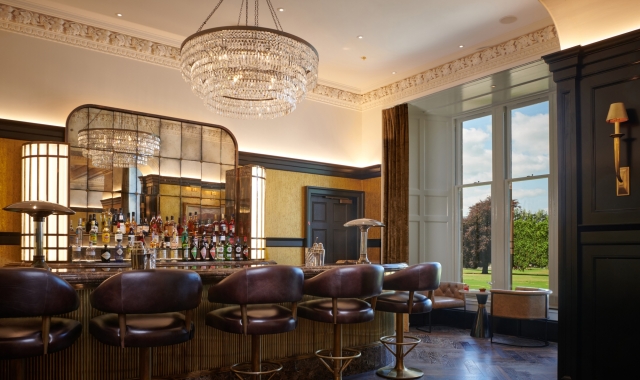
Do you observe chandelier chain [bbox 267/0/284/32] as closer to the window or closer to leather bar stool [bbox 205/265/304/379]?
the window

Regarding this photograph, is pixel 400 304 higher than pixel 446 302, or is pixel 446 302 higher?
pixel 400 304

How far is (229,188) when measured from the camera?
7184 mm

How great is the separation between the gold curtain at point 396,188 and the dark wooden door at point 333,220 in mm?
728

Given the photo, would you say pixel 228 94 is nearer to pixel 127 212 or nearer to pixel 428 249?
pixel 127 212

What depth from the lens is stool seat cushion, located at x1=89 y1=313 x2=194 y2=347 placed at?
2.76 m

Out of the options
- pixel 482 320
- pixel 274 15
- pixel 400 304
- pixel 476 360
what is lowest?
pixel 476 360

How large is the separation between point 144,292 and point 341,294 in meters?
1.30

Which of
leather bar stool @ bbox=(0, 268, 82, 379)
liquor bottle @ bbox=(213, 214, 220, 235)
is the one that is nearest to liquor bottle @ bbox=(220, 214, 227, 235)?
liquor bottle @ bbox=(213, 214, 220, 235)

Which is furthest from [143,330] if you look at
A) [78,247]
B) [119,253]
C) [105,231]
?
[105,231]

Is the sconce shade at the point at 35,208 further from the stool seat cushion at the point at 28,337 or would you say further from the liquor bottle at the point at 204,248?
the liquor bottle at the point at 204,248

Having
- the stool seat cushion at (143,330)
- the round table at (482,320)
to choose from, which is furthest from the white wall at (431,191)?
the stool seat cushion at (143,330)

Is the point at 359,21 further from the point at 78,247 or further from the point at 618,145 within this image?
the point at 78,247

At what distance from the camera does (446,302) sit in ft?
23.0

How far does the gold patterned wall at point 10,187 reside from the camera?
5629 mm
